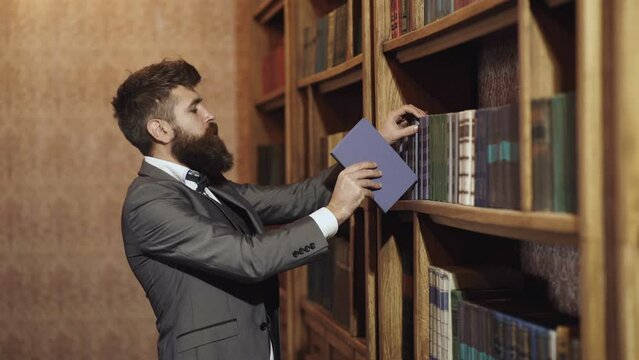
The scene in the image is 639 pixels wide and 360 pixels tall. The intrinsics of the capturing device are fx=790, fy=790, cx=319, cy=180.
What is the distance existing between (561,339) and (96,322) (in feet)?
10.5

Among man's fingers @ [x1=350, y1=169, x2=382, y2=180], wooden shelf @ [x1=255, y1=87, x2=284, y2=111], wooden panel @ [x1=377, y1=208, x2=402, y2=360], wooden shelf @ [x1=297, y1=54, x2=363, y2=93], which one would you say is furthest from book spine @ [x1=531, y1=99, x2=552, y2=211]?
wooden shelf @ [x1=255, y1=87, x2=284, y2=111]

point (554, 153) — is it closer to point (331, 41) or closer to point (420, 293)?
point (420, 293)

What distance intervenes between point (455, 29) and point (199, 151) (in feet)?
3.02

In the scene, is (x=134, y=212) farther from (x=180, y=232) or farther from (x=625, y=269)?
(x=625, y=269)

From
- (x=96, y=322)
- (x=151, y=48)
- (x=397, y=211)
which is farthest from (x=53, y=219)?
(x=397, y=211)

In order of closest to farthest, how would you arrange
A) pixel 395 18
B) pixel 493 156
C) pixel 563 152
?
1. pixel 563 152
2. pixel 493 156
3. pixel 395 18

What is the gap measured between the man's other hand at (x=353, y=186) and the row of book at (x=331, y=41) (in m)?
Answer: 0.71

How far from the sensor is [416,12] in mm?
2193

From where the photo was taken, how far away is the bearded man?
84.7 inches

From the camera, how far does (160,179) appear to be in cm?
239

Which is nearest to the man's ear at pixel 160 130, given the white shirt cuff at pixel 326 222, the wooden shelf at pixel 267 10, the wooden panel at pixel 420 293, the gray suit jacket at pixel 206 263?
the gray suit jacket at pixel 206 263

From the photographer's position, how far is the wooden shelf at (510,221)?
1.45 metres

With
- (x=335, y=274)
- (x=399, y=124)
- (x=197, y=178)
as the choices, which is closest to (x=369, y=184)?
(x=399, y=124)

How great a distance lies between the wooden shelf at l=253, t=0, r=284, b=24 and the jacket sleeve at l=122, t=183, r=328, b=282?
1.80m
